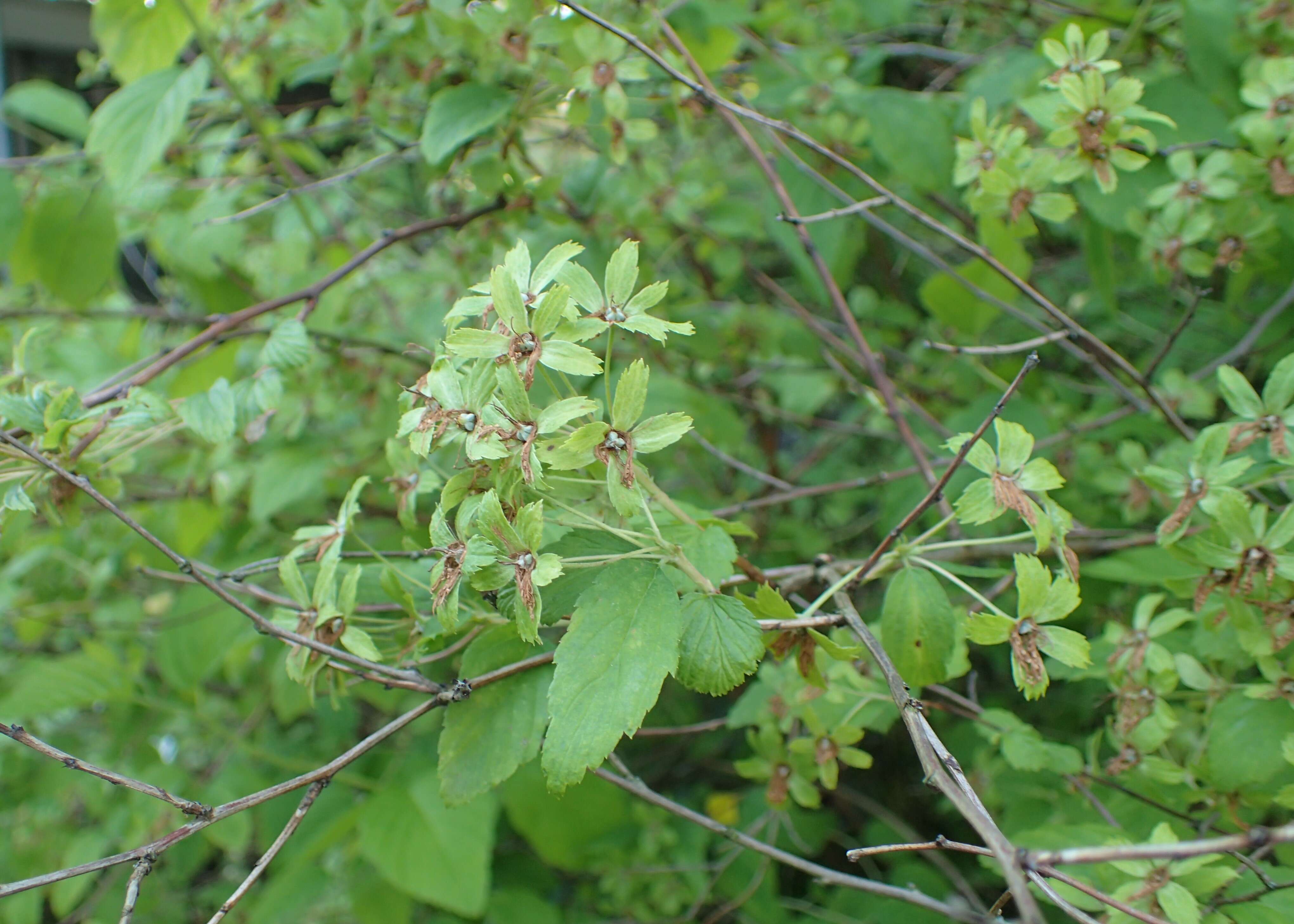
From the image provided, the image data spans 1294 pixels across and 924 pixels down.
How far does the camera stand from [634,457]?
584mm

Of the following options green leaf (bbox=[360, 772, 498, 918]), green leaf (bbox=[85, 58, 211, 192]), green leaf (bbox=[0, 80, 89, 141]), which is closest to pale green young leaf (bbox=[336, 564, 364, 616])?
green leaf (bbox=[360, 772, 498, 918])

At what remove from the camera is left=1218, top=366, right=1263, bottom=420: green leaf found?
79 cm

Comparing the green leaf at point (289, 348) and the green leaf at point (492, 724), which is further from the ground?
the green leaf at point (289, 348)

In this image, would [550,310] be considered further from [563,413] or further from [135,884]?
[135,884]

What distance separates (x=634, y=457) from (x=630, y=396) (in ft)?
0.14

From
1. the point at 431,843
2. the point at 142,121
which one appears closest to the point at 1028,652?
the point at 431,843

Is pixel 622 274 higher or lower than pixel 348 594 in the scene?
higher

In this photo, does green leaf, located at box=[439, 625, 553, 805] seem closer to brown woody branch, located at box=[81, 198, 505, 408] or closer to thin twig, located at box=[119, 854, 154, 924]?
thin twig, located at box=[119, 854, 154, 924]

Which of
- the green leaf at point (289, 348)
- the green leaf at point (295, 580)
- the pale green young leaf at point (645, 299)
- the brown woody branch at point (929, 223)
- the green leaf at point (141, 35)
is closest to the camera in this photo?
the pale green young leaf at point (645, 299)

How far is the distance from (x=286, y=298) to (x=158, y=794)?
66 cm

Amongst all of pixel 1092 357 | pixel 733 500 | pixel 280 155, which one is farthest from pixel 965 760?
pixel 280 155

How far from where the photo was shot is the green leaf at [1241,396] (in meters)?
0.79

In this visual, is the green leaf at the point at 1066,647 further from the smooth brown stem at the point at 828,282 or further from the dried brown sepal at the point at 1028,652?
the smooth brown stem at the point at 828,282

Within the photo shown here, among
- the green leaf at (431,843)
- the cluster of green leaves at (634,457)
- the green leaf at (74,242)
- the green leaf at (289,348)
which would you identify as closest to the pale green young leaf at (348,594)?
the cluster of green leaves at (634,457)
